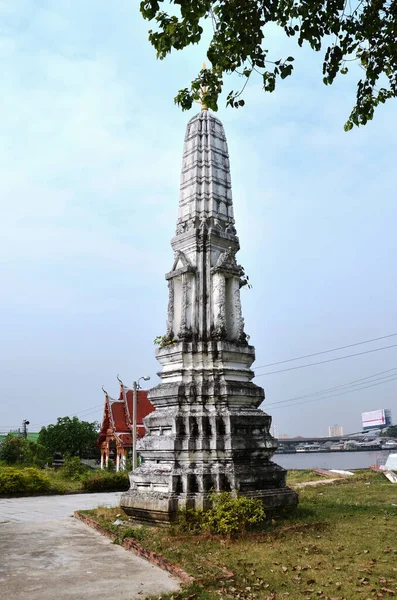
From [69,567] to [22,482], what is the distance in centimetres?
1316

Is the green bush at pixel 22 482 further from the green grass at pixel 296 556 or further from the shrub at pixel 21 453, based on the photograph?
the shrub at pixel 21 453

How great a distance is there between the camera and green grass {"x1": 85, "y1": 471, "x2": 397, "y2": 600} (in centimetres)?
545

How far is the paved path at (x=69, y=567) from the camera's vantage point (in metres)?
5.68

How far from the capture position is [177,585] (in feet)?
19.2

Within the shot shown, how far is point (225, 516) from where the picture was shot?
8.14 meters

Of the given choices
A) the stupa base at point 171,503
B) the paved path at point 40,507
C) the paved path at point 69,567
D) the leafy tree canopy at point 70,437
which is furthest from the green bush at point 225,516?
the leafy tree canopy at point 70,437

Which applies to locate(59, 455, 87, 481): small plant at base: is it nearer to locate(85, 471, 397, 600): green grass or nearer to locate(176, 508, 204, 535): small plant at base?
locate(85, 471, 397, 600): green grass

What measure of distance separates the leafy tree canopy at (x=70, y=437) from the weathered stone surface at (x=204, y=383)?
26.6 meters

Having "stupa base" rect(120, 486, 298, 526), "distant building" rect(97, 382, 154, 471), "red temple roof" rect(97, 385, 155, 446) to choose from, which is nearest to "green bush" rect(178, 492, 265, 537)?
"stupa base" rect(120, 486, 298, 526)

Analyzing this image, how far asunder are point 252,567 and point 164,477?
3.30 meters

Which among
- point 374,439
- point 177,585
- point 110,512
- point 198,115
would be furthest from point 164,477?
point 374,439

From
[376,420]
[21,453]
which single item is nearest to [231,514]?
[21,453]

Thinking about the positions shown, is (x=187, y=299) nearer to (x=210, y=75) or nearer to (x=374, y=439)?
(x=210, y=75)

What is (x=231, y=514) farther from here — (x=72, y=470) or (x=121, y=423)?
(x=121, y=423)
